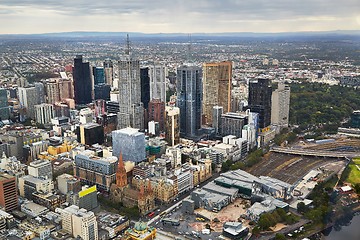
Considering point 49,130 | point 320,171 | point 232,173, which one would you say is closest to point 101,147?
point 49,130

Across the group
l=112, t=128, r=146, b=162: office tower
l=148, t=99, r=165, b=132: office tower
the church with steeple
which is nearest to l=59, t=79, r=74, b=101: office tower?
l=148, t=99, r=165, b=132: office tower

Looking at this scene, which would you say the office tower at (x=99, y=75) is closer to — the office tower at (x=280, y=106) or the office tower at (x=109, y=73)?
the office tower at (x=109, y=73)

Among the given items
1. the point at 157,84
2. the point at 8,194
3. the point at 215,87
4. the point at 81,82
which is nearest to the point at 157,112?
the point at 157,84

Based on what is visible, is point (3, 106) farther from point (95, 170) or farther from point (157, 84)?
point (95, 170)

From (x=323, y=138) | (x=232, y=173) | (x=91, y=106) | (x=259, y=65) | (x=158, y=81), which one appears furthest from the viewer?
(x=259, y=65)

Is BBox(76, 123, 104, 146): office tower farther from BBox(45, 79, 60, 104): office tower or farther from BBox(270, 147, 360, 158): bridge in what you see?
BBox(270, 147, 360, 158): bridge

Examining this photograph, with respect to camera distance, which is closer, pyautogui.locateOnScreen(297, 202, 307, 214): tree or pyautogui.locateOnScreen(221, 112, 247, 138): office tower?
pyautogui.locateOnScreen(297, 202, 307, 214): tree

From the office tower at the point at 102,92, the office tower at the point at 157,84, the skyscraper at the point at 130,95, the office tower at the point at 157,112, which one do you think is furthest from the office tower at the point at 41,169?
the office tower at the point at 102,92

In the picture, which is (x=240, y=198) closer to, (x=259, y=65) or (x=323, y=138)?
(x=323, y=138)
